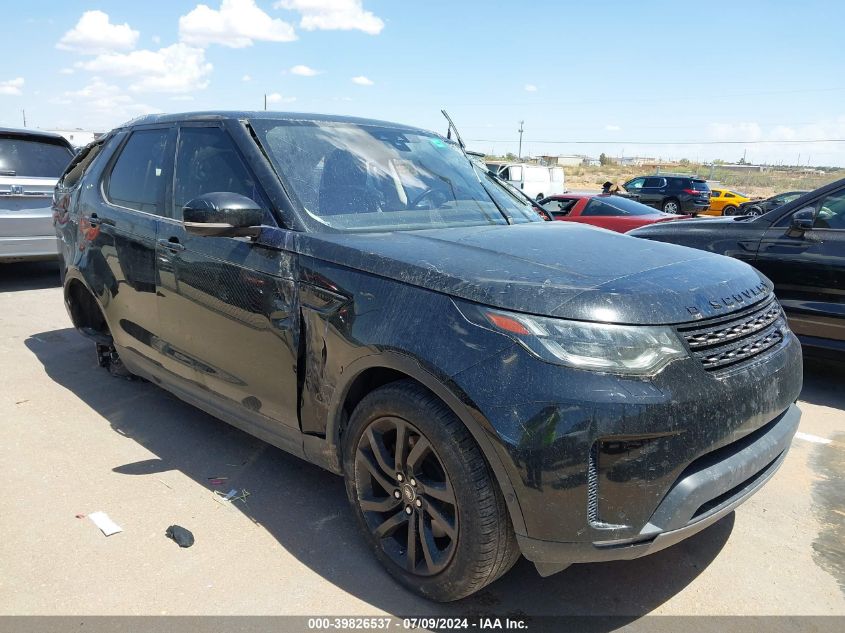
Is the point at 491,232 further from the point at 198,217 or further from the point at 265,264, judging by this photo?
the point at 198,217

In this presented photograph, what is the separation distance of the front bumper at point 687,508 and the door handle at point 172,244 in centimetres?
236

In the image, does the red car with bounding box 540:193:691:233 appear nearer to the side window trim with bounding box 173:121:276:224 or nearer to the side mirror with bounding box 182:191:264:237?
the side window trim with bounding box 173:121:276:224

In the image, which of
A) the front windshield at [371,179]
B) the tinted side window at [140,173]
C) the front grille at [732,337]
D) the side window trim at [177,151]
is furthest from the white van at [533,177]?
the front grille at [732,337]

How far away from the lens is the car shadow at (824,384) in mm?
5096

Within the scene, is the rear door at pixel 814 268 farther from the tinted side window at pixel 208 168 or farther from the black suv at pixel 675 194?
the black suv at pixel 675 194

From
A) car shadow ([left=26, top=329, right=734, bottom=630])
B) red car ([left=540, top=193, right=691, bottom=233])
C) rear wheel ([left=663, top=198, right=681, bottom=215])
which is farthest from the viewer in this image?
rear wheel ([left=663, top=198, right=681, bottom=215])

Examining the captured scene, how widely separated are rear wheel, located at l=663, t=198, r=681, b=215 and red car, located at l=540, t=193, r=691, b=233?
50.3 ft

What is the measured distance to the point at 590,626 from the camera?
2508 mm

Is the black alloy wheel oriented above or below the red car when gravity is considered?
below

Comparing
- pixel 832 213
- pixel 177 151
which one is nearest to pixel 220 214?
pixel 177 151

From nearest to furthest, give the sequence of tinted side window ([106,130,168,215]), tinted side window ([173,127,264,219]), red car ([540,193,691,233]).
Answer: tinted side window ([173,127,264,219]) → tinted side window ([106,130,168,215]) → red car ([540,193,691,233])

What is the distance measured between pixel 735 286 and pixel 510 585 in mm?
1498

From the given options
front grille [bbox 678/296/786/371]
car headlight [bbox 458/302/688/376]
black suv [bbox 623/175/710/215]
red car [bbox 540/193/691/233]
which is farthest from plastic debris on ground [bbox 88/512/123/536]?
black suv [bbox 623/175/710/215]

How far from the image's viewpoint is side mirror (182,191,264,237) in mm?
2910
